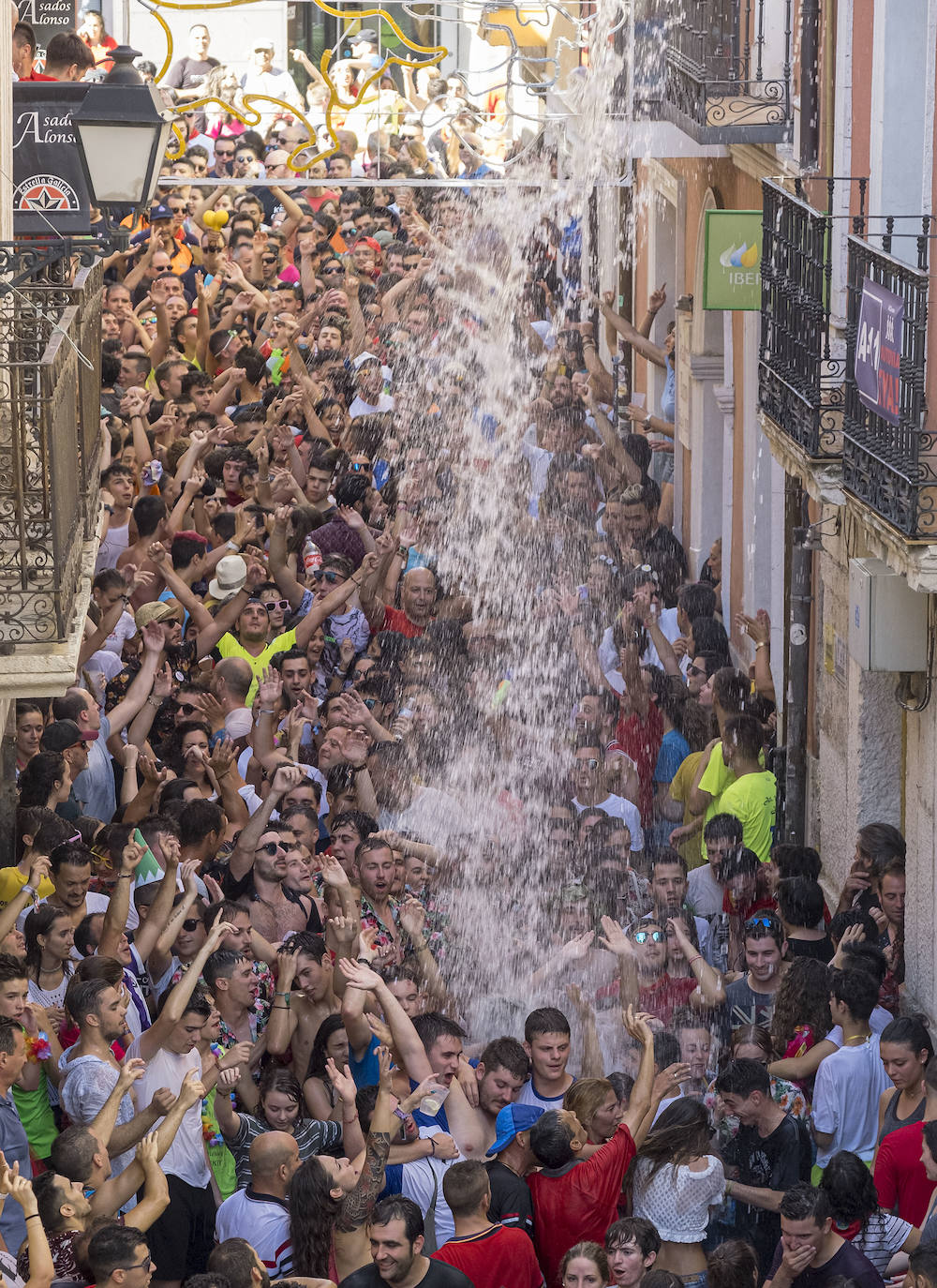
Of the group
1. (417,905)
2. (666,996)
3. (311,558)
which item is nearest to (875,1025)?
(666,996)

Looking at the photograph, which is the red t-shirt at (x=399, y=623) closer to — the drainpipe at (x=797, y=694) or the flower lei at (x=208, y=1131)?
the drainpipe at (x=797, y=694)

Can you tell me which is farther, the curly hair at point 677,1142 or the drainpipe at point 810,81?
the drainpipe at point 810,81

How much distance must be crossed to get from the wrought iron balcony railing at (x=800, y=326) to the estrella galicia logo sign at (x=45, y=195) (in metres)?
3.76

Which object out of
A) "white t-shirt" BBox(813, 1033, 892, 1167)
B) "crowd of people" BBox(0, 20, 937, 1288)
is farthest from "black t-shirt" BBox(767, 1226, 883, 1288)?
"white t-shirt" BBox(813, 1033, 892, 1167)

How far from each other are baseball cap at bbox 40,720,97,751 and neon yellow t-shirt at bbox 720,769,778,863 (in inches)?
127

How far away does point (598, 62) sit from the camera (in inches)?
849

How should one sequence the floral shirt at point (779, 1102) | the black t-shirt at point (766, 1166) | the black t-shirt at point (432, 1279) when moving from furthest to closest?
the floral shirt at point (779, 1102)
the black t-shirt at point (766, 1166)
the black t-shirt at point (432, 1279)

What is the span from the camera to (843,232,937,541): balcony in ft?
30.2

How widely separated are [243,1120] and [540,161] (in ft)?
58.4

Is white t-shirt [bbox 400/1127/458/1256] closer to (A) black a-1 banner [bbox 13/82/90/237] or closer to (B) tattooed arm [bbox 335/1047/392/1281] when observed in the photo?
(B) tattooed arm [bbox 335/1047/392/1281]

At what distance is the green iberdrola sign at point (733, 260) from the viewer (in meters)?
14.4

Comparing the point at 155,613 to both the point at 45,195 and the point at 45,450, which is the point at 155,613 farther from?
the point at 45,450

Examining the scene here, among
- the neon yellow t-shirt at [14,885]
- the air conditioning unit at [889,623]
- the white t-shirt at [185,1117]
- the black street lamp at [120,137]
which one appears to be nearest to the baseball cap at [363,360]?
the air conditioning unit at [889,623]

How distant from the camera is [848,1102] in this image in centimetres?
840
